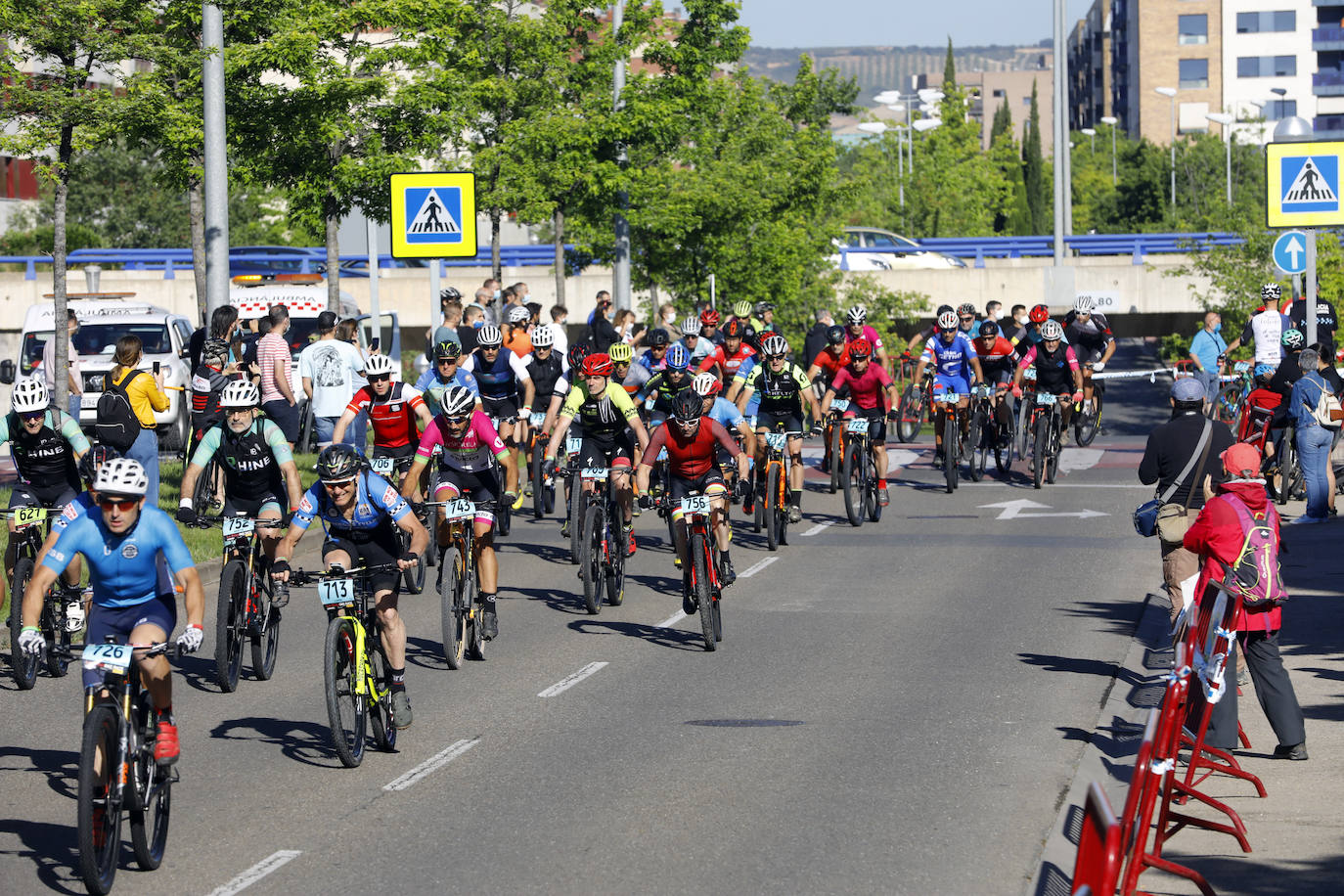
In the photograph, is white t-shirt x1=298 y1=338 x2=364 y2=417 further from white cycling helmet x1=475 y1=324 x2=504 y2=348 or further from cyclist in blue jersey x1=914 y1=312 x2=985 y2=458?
cyclist in blue jersey x1=914 y1=312 x2=985 y2=458

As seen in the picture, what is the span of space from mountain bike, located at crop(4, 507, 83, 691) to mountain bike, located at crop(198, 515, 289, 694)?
0.95 metres

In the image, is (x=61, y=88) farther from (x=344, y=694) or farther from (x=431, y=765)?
(x=431, y=765)

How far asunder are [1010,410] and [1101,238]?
88.3 feet

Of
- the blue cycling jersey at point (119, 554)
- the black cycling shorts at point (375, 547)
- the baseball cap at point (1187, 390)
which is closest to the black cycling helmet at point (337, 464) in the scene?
the black cycling shorts at point (375, 547)

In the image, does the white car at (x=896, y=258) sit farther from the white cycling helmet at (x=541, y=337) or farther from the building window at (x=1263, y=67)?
the building window at (x=1263, y=67)

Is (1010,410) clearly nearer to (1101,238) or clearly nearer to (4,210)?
(1101,238)

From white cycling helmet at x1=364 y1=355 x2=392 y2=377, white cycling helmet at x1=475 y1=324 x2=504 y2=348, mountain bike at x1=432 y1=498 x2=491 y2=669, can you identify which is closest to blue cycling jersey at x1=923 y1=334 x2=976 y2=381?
white cycling helmet at x1=475 y1=324 x2=504 y2=348

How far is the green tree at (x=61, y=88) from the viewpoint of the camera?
22.5 m

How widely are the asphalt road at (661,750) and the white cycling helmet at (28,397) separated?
1861 millimetres

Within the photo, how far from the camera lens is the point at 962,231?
7375cm

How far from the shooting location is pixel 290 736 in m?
10.7

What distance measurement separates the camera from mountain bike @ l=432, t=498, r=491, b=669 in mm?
12375

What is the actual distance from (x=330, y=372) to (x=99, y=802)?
11.3 metres

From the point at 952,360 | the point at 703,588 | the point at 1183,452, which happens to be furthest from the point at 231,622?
the point at 952,360
